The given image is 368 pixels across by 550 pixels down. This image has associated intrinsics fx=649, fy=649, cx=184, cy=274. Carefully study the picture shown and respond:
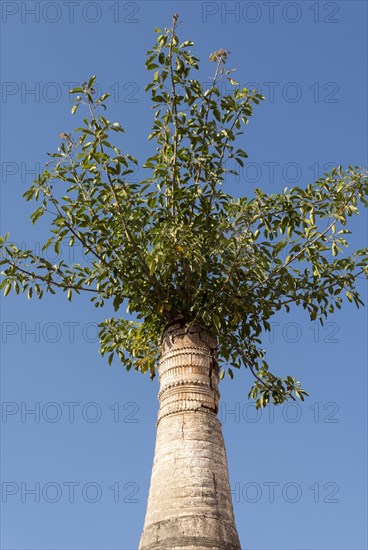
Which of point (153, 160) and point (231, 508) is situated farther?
point (153, 160)

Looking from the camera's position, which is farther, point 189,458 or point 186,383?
point 186,383

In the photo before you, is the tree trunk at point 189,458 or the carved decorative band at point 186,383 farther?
the carved decorative band at point 186,383

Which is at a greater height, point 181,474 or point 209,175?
point 209,175

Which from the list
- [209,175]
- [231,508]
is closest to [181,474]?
[231,508]

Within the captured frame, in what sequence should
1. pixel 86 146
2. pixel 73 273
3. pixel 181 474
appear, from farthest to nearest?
pixel 73 273, pixel 86 146, pixel 181 474

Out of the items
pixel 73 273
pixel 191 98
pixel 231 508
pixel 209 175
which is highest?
pixel 191 98

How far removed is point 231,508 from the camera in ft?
21.7

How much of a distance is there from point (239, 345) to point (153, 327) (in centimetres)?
124

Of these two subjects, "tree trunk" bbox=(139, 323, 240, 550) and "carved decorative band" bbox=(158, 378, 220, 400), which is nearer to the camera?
"tree trunk" bbox=(139, 323, 240, 550)

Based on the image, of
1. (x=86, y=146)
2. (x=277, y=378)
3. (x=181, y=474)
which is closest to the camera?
(x=181, y=474)

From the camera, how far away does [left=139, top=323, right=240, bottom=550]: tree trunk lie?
6164mm

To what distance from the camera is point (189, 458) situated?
262 inches

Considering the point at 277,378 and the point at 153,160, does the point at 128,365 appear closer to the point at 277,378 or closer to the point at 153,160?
the point at 277,378

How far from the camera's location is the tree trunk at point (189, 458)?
6.16 meters
